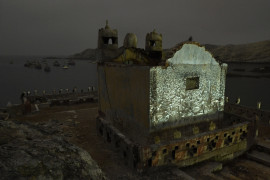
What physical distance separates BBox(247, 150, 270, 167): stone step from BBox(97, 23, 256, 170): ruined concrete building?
434 mm

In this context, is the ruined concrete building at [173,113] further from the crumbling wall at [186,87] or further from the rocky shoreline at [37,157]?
the rocky shoreline at [37,157]

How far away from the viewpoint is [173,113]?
29.6 ft

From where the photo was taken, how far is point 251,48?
362 feet

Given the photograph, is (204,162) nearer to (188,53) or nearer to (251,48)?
(188,53)

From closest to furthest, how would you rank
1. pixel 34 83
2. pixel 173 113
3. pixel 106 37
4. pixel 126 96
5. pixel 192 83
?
pixel 173 113 < pixel 192 83 < pixel 126 96 < pixel 106 37 < pixel 34 83

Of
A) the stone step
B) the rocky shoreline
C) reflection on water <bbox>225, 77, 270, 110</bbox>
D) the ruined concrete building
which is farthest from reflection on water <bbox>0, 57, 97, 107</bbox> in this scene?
the rocky shoreline

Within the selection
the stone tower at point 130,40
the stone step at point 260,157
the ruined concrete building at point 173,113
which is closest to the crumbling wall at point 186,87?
the ruined concrete building at point 173,113

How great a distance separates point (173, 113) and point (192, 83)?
180cm

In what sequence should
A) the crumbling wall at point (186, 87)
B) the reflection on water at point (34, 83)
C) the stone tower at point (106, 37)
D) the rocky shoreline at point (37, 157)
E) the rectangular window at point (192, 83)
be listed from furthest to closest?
1. the reflection on water at point (34, 83)
2. the stone tower at point (106, 37)
3. the rectangular window at point (192, 83)
4. the crumbling wall at point (186, 87)
5. the rocky shoreline at point (37, 157)

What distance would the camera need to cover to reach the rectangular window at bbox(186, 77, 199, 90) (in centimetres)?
948

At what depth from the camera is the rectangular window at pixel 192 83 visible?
31.1 feet

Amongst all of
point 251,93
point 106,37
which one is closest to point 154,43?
point 106,37

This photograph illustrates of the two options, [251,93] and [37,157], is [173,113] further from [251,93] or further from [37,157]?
[251,93]

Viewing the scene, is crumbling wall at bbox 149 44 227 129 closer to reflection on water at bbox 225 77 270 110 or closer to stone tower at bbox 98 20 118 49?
stone tower at bbox 98 20 118 49
